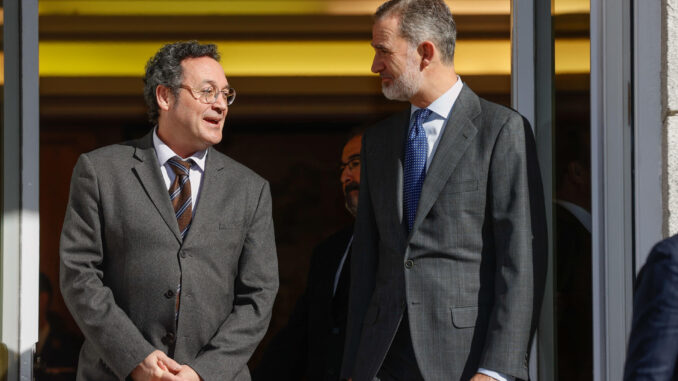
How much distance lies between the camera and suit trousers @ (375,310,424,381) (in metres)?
3.50

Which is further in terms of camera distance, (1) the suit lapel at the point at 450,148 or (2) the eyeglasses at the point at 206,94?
(2) the eyeglasses at the point at 206,94

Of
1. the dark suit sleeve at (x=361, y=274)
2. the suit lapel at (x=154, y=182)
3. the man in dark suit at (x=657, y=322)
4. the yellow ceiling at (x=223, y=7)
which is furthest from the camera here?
the yellow ceiling at (x=223, y=7)

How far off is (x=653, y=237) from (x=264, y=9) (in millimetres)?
2593

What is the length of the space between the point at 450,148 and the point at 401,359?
70 cm

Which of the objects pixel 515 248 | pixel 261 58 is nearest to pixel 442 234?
pixel 515 248

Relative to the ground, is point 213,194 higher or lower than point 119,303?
higher

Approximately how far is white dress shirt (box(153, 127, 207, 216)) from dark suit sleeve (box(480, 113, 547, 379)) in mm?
1156

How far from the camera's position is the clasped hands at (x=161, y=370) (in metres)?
3.71

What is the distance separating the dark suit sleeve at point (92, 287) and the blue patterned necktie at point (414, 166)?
102 cm

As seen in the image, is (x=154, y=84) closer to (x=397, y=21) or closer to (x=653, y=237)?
(x=397, y=21)

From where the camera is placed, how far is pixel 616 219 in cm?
395

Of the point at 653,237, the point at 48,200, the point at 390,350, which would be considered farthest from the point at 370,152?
the point at 48,200

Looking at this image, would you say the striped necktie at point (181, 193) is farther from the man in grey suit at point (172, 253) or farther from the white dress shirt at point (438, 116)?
the white dress shirt at point (438, 116)

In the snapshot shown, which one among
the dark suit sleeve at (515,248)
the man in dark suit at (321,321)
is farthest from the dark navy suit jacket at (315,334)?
the dark suit sleeve at (515,248)
